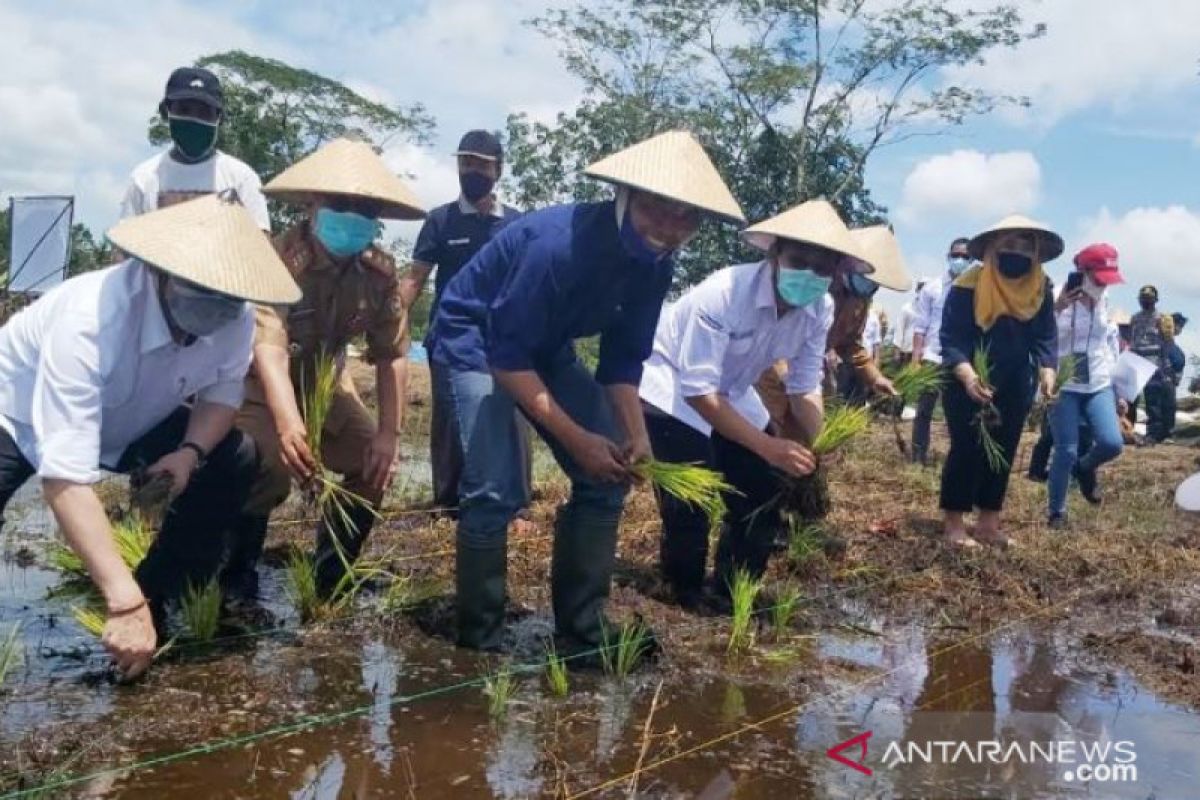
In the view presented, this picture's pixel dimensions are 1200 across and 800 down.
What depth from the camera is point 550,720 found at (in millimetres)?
3117

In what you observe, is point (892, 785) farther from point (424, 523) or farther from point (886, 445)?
point (886, 445)

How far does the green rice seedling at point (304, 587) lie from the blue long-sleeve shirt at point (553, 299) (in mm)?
818

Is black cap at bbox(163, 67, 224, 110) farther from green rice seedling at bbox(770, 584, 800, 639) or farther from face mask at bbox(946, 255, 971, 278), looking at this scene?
face mask at bbox(946, 255, 971, 278)

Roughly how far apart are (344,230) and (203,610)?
127 centimetres

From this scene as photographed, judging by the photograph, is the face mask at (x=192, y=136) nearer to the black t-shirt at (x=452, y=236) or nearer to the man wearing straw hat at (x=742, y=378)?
the black t-shirt at (x=452, y=236)

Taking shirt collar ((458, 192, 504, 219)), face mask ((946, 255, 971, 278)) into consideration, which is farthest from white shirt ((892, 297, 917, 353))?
shirt collar ((458, 192, 504, 219))

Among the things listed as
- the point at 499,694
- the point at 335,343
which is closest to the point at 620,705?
the point at 499,694

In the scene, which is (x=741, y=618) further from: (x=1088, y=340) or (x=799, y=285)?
(x=1088, y=340)

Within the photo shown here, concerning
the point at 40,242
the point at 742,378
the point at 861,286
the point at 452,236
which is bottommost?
the point at 742,378

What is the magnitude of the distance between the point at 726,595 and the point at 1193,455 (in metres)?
9.51

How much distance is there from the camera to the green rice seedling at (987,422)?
5.73 metres

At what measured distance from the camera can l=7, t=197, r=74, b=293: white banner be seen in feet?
41.3

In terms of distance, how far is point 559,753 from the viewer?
Answer: 2877 mm

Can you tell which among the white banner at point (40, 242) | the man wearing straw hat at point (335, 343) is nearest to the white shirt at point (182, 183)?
the man wearing straw hat at point (335, 343)
